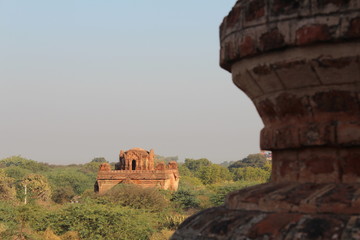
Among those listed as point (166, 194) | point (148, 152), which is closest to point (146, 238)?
point (166, 194)

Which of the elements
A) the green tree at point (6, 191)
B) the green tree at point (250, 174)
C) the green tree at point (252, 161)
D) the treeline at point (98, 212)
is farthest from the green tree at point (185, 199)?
the green tree at point (252, 161)

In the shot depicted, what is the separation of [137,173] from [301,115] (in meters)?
30.8

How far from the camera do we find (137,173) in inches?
1270

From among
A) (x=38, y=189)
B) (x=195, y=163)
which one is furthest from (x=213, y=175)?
(x=195, y=163)

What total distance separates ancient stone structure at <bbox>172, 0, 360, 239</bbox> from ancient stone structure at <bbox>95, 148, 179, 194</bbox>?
99.0 feet

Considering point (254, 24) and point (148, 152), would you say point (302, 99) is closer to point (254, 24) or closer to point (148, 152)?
point (254, 24)

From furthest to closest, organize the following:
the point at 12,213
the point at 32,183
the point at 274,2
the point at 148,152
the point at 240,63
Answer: the point at 32,183 < the point at 148,152 < the point at 12,213 < the point at 240,63 < the point at 274,2

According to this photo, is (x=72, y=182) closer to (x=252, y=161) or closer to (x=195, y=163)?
(x=195, y=163)

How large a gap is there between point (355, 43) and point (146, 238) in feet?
63.2

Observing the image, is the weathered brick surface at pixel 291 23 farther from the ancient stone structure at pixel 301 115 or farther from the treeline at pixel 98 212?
the treeline at pixel 98 212

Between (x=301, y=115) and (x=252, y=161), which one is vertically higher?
(x=252, y=161)

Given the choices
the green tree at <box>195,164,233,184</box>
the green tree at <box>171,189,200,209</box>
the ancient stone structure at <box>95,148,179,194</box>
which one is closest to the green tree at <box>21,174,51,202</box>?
the ancient stone structure at <box>95,148,179,194</box>

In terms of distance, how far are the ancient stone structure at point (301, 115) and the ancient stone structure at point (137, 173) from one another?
3018 centimetres

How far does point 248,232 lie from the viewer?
154 centimetres
